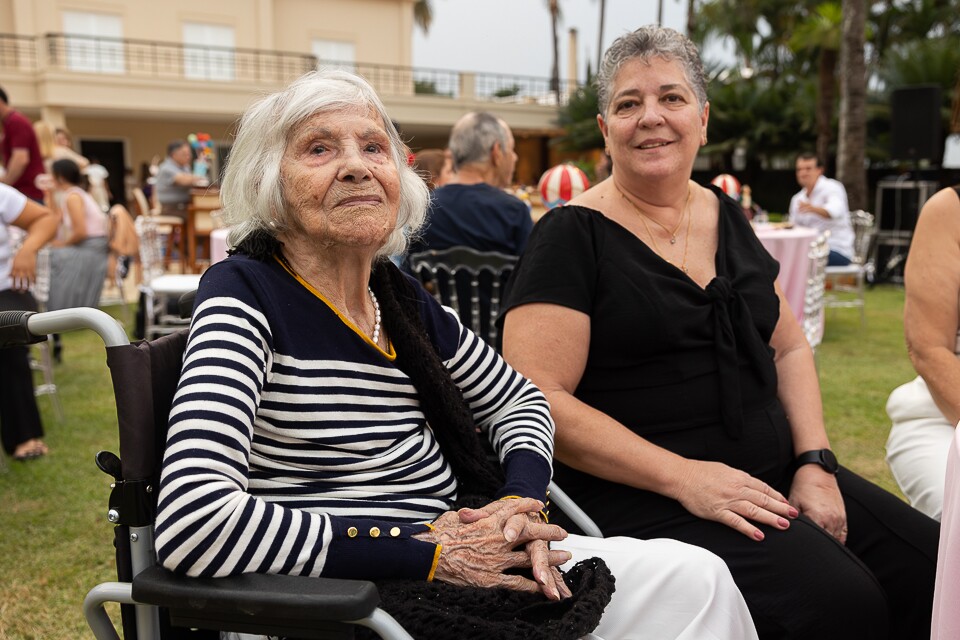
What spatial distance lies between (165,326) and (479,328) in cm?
372

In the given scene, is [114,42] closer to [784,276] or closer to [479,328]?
[784,276]

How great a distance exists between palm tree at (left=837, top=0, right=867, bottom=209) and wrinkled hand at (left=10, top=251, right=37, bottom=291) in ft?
37.2

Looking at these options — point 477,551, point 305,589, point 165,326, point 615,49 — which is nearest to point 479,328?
point 615,49

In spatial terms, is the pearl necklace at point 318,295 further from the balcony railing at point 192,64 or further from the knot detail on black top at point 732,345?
the balcony railing at point 192,64

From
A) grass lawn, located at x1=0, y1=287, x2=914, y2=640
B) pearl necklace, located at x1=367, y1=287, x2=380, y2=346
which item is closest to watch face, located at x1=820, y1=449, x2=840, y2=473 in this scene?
pearl necklace, located at x1=367, y1=287, x2=380, y2=346

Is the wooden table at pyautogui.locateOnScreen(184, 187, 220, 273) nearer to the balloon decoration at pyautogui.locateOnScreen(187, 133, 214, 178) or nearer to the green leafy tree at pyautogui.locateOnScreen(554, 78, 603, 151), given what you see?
the balloon decoration at pyautogui.locateOnScreen(187, 133, 214, 178)

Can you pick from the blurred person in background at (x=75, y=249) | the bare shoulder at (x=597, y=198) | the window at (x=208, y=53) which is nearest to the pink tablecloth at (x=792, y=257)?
the bare shoulder at (x=597, y=198)

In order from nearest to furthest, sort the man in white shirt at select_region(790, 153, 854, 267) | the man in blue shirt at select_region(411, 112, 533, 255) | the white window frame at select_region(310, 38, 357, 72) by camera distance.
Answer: the man in blue shirt at select_region(411, 112, 533, 255)
the man in white shirt at select_region(790, 153, 854, 267)
the white window frame at select_region(310, 38, 357, 72)

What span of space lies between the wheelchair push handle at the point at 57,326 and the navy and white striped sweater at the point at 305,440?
0.36 ft

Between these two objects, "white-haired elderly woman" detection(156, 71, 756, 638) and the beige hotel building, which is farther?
the beige hotel building

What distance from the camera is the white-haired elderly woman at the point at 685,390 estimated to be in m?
1.66

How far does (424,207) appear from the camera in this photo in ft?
5.75

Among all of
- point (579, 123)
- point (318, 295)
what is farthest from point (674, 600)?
point (579, 123)

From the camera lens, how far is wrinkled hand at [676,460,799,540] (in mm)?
1678
